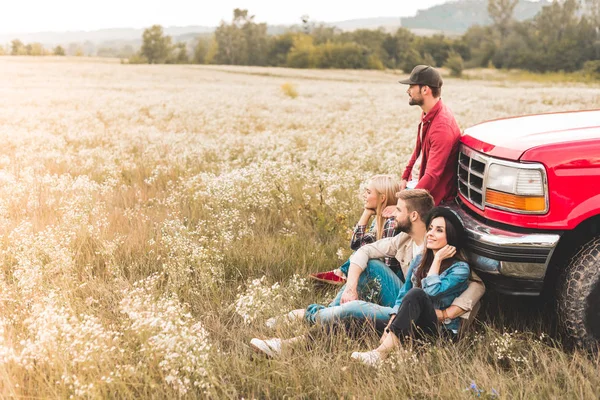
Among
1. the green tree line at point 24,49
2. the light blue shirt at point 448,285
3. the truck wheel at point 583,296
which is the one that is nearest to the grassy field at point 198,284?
the truck wheel at point 583,296

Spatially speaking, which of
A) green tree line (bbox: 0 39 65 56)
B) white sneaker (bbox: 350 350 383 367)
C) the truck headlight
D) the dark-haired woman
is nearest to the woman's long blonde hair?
the dark-haired woman

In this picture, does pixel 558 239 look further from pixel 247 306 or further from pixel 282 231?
pixel 282 231

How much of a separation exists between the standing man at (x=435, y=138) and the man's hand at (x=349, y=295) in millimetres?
1012

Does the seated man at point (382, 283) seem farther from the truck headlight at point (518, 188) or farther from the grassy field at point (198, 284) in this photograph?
the truck headlight at point (518, 188)

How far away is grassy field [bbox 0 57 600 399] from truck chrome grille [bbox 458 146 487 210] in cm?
92

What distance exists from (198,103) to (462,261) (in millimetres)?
18733

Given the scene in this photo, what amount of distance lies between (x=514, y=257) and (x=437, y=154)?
138 centimetres

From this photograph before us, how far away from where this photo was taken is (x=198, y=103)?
70.7ft

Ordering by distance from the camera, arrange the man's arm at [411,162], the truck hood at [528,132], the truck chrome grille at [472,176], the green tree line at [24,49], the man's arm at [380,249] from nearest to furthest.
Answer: the truck hood at [528,132], the truck chrome grille at [472,176], the man's arm at [380,249], the man's arm at [411,162], the green tree line at [24,49]

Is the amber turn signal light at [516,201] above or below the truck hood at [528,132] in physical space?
below

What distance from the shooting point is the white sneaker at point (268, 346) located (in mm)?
3729

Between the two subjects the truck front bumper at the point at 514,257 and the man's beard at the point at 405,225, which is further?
the man's beard at the point at 405,225

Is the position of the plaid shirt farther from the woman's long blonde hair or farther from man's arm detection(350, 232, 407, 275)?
man's arm detection(350, 232, 407, 275)

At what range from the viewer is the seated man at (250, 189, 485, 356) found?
3.88 metres
